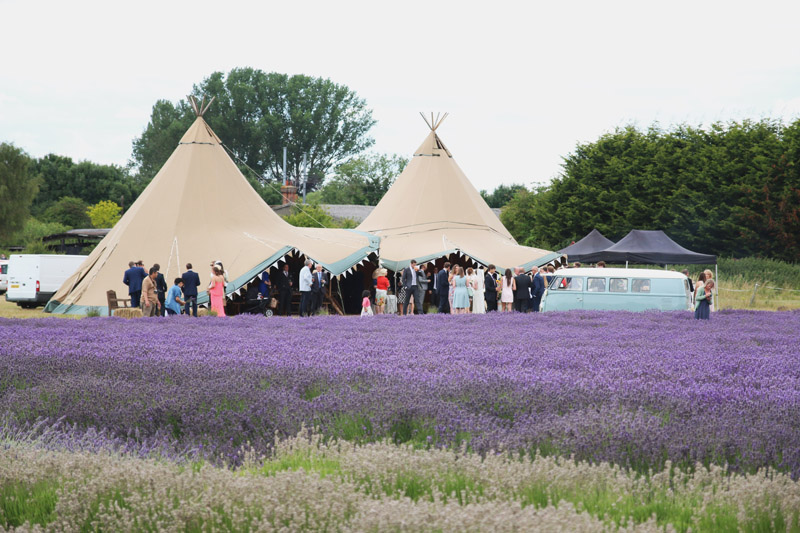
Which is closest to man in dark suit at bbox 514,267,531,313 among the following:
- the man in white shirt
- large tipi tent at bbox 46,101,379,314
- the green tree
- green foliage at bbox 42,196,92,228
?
large tipi tent at bbox 46,101,379,314

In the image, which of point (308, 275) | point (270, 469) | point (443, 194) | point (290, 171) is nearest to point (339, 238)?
point (308, 275)

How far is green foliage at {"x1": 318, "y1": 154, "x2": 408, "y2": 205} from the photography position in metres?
78.3

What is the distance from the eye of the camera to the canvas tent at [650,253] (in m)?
26.7

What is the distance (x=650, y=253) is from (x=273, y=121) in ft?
159

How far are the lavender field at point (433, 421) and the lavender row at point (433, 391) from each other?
22mm

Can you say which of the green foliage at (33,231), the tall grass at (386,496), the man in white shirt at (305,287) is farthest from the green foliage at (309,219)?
the tall grass at (386,496)

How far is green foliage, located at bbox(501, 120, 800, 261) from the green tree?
3873 centimetres

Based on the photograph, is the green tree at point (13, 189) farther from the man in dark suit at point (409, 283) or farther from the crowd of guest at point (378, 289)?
the man in dark suit at point (409, 283)

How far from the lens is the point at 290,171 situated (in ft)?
243

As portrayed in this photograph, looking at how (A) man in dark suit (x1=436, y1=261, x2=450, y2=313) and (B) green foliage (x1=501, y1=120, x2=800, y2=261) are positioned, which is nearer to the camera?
(A) man in dark suit (x1=436, y1=261, x2=450, y2=313)

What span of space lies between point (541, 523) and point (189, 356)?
20.1 ft

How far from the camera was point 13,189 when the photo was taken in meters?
63.3

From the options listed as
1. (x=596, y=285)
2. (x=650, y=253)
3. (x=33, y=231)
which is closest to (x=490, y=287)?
(x=596, y=285)

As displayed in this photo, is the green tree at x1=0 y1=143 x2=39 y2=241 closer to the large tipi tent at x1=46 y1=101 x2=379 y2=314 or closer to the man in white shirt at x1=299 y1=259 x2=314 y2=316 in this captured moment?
the large tipi tent at x1=46 y1=101 x2=379 y2=314
